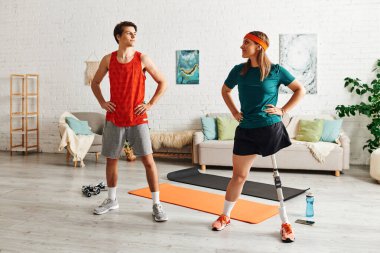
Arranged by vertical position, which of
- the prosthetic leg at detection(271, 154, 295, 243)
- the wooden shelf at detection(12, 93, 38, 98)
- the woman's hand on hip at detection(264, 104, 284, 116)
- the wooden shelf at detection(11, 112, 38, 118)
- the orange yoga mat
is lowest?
the orange yoga mat

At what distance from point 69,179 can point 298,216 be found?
2878 mm

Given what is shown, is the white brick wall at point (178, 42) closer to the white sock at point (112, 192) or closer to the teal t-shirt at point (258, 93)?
the white sock at point (112, 192)

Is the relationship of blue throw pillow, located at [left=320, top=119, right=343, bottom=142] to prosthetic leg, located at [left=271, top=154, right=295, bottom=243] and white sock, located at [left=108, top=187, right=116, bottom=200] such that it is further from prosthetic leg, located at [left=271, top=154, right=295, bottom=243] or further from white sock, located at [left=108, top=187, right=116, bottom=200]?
white sock, located at [left=108, top=187, right=116, bottom=200]

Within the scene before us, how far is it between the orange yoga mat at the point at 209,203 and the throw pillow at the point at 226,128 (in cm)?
162

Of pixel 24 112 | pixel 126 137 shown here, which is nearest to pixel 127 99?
pixel 126 137

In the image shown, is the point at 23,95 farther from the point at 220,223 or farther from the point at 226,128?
the point at 220,223

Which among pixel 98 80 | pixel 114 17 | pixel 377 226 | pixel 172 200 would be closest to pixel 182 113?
pixel 114 17

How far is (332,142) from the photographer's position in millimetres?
5699

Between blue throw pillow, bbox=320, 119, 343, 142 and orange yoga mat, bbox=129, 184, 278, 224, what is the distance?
7.30ft

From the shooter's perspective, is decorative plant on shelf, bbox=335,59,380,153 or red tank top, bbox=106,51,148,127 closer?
red tank top, bbox=106,51,148,127

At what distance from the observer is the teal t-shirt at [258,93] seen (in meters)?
2.84

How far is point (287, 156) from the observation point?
18.2 ft

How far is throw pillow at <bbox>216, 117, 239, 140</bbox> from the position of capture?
606 cm

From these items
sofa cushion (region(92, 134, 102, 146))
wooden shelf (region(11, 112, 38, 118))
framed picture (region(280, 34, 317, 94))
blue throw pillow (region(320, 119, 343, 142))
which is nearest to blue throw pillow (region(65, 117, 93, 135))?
sofa cushion (region(92, 134, 102, 146))
